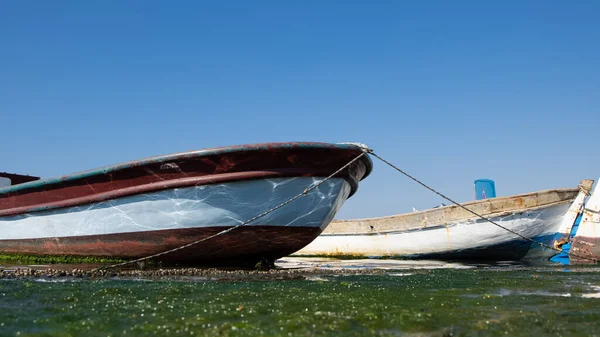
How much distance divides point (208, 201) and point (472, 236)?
31.0 feet

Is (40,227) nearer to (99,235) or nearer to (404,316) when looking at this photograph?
(99,235)

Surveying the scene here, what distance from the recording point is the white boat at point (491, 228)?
13680mm

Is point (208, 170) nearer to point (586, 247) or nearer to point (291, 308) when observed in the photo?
point (291, 308)

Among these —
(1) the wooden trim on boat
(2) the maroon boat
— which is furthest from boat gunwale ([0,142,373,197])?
(1) the wooden trim on boat

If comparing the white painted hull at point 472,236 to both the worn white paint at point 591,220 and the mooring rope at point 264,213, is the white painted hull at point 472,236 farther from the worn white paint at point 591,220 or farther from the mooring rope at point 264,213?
the mooring rope at point 264,213

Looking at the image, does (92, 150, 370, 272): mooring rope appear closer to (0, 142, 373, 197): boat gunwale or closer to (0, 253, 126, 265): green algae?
(0, 142, 373, 197): boat gunwale

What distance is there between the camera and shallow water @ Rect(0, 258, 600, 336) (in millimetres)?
3170

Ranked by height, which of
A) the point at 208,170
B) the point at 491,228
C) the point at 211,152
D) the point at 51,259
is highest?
the point at 211,152

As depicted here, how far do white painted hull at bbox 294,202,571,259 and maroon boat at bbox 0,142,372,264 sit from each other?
688 cm

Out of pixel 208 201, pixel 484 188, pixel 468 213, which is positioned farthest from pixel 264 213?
pixel 484 188

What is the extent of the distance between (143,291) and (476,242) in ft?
37.7

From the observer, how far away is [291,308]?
12.8 ft

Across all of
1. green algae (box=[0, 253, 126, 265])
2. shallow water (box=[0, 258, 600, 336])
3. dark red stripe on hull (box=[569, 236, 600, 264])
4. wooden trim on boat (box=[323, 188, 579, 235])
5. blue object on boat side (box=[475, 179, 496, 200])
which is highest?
blue object on boat side (box=[475, 179, 496, 200])

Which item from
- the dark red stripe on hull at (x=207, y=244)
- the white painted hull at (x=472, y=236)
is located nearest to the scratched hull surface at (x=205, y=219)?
the dark red stripe on hull at (x=207, y=244)
